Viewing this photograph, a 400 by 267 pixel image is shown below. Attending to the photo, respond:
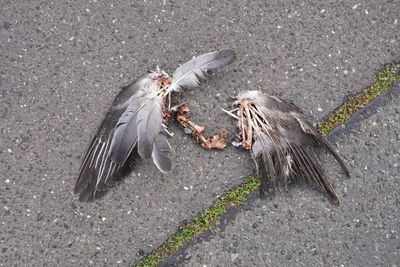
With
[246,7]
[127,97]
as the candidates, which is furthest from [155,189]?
[246,7]

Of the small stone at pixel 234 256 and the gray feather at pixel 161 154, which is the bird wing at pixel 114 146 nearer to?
the gray feather at pixel 161 154

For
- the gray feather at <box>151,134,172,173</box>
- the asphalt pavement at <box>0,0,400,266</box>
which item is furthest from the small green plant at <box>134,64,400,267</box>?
the gray feather at <box>151,134,172,173</box>

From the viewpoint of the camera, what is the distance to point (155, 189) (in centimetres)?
299

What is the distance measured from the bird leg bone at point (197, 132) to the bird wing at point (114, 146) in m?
0.16

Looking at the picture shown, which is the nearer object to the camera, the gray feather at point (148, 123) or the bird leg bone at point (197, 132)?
the gray feather at point (148, 123)

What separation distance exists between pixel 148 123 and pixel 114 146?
0.63 ft

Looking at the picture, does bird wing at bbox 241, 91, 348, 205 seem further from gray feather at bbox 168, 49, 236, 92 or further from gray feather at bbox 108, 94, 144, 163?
gray feather at bbox 108, 94, 144, 163

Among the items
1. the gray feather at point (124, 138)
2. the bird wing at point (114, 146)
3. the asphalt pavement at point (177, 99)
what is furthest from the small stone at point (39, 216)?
the gray feather at point (124, 138)

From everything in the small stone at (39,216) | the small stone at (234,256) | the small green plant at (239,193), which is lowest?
the small stone at (39,216)

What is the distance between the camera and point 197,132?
9.81 feet

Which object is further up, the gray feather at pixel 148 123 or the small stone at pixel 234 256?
the gray feather at pixel 148 123

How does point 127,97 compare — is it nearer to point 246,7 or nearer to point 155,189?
point 155,189

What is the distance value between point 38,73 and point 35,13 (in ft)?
1.00

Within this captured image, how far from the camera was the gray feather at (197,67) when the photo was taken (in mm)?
2922
